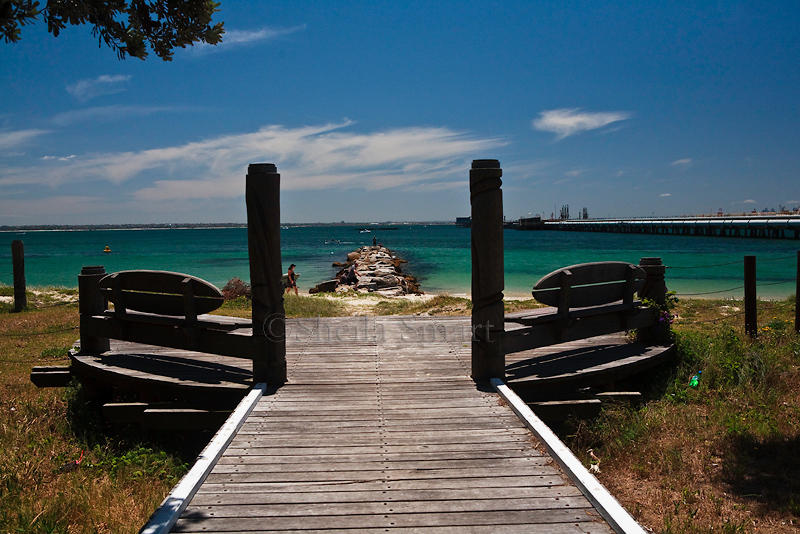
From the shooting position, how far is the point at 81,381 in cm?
715

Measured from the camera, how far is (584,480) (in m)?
3.53

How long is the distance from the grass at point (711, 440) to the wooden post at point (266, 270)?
3.34 m

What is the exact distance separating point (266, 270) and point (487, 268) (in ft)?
7.52

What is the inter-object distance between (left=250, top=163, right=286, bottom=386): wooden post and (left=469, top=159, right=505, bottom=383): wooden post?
2040mm

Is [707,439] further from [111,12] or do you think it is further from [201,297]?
[111,12]

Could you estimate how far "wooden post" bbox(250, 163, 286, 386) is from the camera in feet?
18.3

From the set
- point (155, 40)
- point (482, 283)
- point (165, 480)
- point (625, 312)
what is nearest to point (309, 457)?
point (165, 480)

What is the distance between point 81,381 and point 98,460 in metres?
1.61

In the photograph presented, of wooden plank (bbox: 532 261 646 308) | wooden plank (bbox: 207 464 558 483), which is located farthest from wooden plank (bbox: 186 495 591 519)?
wooden plank (bbox: 532 261 646 308)

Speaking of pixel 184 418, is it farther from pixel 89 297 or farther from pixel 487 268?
pixel 487 268

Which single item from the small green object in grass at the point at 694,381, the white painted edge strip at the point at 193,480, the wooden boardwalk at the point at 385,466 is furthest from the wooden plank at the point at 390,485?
the small green object in grass at the point at 694,381

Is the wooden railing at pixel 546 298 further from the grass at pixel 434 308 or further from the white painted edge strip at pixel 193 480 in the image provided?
the grass at pixel 434 308

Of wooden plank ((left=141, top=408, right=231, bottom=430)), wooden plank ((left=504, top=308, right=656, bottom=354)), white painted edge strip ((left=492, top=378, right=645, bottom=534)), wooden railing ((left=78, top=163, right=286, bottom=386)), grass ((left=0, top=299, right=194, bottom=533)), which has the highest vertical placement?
wooden railing ((left=78, top=163, right=286, bottom=386))

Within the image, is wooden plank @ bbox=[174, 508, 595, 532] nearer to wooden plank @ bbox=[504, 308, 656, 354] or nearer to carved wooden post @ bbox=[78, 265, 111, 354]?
wooden plank @ bbox=[504, 308, 656, 354]
